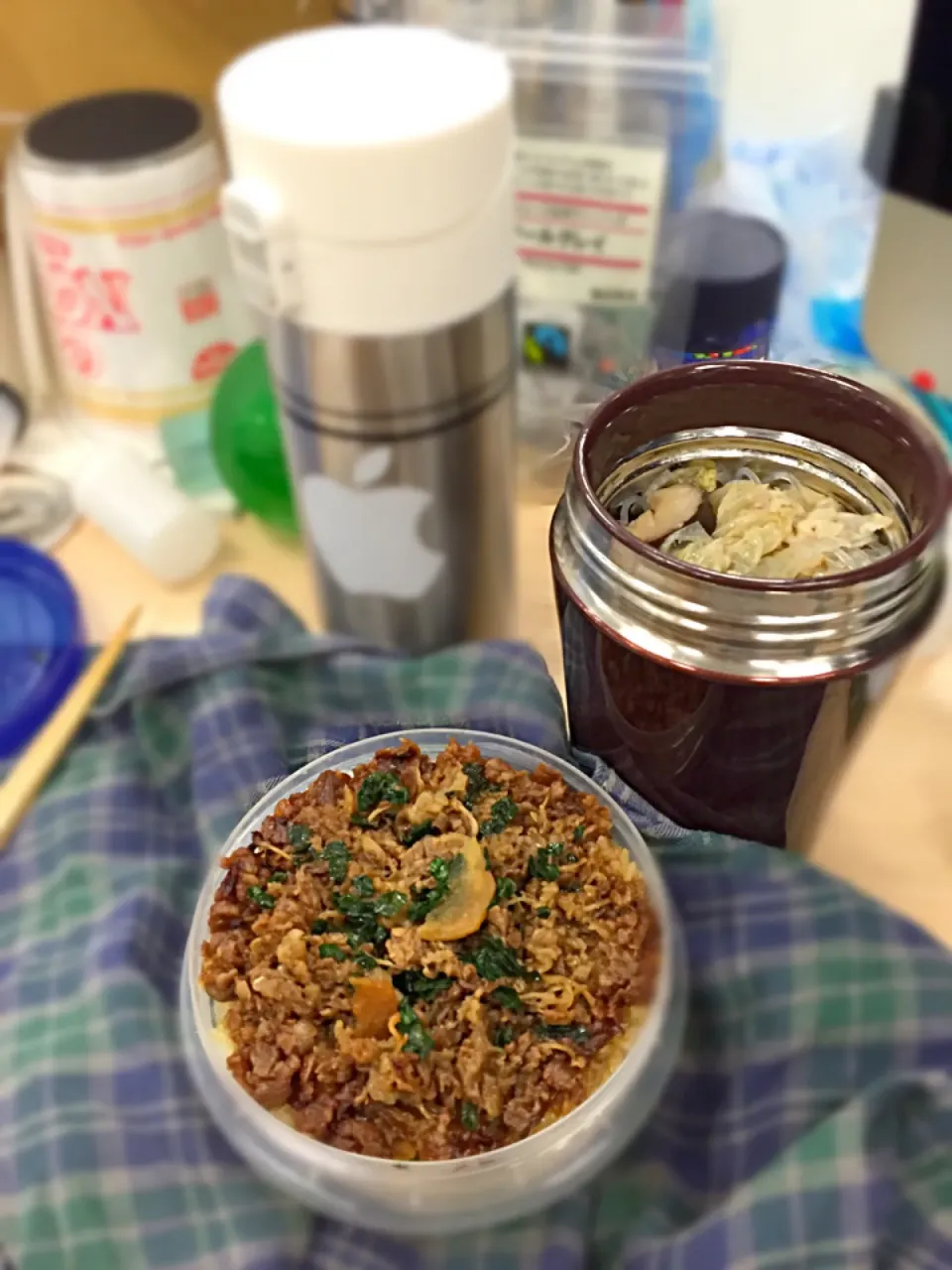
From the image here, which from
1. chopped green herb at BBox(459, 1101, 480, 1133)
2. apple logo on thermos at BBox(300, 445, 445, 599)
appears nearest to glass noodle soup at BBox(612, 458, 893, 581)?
chopped green herb at BBox(459, 1101, 480, 1133)

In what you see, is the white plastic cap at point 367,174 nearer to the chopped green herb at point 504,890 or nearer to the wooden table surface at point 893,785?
the wooden table surface at point 893,785

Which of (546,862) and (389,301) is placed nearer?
(546,862)

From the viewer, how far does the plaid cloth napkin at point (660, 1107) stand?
24 cm

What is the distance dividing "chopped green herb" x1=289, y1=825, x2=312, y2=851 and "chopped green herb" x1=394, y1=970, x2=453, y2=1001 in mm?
31

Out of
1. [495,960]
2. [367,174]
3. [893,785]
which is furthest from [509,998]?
[367,174]

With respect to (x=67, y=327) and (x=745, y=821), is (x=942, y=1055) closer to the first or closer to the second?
(x=745, y=821)

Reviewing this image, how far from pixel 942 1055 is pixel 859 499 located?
134mm

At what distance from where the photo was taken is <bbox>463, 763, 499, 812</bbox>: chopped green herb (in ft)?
0.71

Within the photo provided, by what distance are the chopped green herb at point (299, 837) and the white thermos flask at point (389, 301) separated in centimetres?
16

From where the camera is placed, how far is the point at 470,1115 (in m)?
0.20

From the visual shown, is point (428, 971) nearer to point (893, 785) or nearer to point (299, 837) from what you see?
point (299, 837)

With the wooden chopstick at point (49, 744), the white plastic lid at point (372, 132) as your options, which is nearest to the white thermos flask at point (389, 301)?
the white plastic lid at point (372, 132)

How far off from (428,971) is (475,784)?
0.04m

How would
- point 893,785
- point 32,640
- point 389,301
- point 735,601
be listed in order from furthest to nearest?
point 32,640
point 389,301
point 893,785
point 735,601
